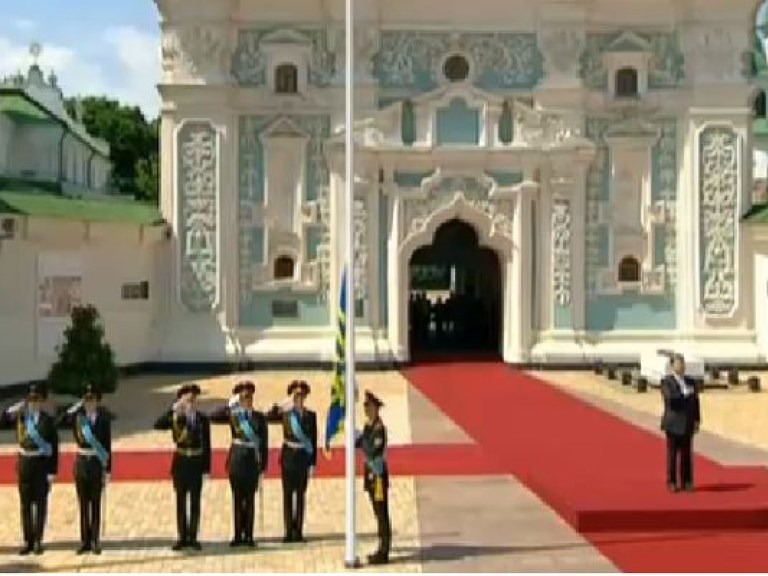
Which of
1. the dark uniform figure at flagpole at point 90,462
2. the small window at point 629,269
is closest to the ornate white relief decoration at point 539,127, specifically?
the small window at point 629,269

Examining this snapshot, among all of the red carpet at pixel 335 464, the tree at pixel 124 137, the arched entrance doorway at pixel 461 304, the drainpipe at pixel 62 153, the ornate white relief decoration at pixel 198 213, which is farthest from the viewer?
the tree at pixel 124 137

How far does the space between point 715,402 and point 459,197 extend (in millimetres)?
10144

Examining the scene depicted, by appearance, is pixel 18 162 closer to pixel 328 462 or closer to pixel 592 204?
pixel 592 204

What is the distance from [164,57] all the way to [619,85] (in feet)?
38.3

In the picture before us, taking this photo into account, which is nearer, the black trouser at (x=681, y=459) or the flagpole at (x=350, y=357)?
the flagpole at (x=350, y=357)

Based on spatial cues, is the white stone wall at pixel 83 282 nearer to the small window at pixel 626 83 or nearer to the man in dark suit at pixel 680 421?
the small window at pixel 626 83

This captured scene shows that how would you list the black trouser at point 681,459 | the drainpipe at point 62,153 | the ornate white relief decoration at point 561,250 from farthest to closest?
the drainpipe at point 62,153 < the ornate white relief decoration at point 561,250 < the black trouser at point 681,459

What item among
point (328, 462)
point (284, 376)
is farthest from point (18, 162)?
point (328, 462)

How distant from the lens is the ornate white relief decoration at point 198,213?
3588 centimetres

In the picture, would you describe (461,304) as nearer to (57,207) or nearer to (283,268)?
(283,268)

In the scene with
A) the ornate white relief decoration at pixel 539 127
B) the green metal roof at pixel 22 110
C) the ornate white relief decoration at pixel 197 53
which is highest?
the ornate white relief decoration at pixel 197 53

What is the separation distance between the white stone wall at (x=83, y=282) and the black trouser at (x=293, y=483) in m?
16.6

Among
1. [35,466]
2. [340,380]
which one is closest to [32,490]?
[35,466]

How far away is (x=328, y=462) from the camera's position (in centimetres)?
Result: 1897
